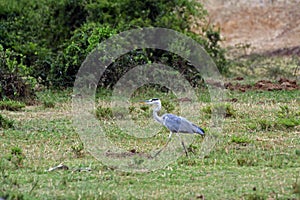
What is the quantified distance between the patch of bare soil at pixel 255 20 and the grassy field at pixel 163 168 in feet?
62.5

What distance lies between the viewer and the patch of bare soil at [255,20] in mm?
32062

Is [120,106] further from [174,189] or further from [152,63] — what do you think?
[174,189]

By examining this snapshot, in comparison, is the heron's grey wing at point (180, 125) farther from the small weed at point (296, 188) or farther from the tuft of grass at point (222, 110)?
the tuft of grass at point (222, 110)

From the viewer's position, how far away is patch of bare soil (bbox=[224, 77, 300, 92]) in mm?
15835

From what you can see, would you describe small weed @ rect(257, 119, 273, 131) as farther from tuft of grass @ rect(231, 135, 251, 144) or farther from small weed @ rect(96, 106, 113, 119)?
small weed @ rect(96, 106, 113, 119)

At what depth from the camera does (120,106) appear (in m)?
13.0

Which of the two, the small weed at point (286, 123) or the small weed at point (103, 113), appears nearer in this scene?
the small weed at point (286, 123)

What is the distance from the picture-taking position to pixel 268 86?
16.0m

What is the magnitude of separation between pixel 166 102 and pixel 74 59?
3545 millimetres

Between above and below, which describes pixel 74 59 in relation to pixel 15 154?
above

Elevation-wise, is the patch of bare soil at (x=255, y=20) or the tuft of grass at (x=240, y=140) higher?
the patch of bare soil at (x=255, y=20)

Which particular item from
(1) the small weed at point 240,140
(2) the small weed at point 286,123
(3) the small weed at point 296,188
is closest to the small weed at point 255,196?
(3) the small weed at point 296,188

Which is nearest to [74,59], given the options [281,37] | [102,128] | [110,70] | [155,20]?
[110,70]

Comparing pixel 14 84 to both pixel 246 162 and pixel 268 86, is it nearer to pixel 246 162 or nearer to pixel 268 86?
pixel 268 86
